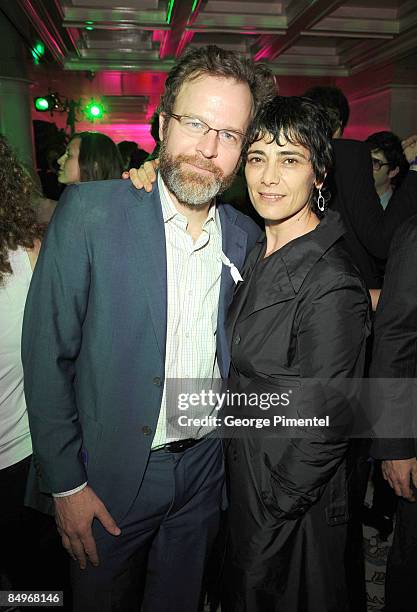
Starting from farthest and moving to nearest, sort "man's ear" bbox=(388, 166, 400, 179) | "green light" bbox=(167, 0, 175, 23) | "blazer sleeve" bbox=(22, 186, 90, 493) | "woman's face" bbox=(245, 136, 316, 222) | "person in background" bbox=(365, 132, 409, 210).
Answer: "green light" bbox=(167, 0, 175, 23) < "man's ear" bbox=(388, 166, 400, 179) < "person in background" bbox=(365, 132, 409, 210) < "woman's face" bbox=(245, 136, 316, 222) < "blazer sleeve" bbox=(22, 186, 90, 493)

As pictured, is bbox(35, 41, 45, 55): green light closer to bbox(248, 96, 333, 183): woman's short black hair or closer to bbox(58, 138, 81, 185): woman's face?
bbox(58, 138, 81, 185): woman's face

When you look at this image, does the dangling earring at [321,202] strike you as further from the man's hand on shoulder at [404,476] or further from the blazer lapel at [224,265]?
the man's hand on shoulder at [404,476]

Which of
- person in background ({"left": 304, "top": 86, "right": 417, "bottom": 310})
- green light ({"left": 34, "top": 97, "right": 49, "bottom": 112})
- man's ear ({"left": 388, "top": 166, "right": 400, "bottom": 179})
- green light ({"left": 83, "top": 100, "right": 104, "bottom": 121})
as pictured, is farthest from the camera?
green light ({"left": 83, "top": 100, "right": 104, "bottom": 121})

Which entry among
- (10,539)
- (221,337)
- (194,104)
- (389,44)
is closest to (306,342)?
(221,337)

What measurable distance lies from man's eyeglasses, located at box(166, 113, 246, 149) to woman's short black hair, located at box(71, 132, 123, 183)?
2.20 metres

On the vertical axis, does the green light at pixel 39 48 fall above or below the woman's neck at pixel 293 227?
above

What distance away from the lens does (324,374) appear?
134 cm

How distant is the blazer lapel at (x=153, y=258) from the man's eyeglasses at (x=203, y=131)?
0.97ft

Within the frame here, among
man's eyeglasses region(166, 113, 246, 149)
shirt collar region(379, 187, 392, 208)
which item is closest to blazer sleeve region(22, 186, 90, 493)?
man's eyeglasses region(166, 113, 246, 149)

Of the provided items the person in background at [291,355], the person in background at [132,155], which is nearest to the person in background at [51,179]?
the person in background at [132,155]

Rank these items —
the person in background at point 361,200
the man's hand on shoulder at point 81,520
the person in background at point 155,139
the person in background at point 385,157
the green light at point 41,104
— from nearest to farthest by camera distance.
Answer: the man's hand on shoulder at point 81,520
the person in background at point 361,200
the person in background at point 155,139
the person in background at point 385,157
the green light at point 41,104

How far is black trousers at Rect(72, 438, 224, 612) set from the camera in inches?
59.0

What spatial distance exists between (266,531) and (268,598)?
231 millimetres

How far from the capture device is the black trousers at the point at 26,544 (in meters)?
1.56
